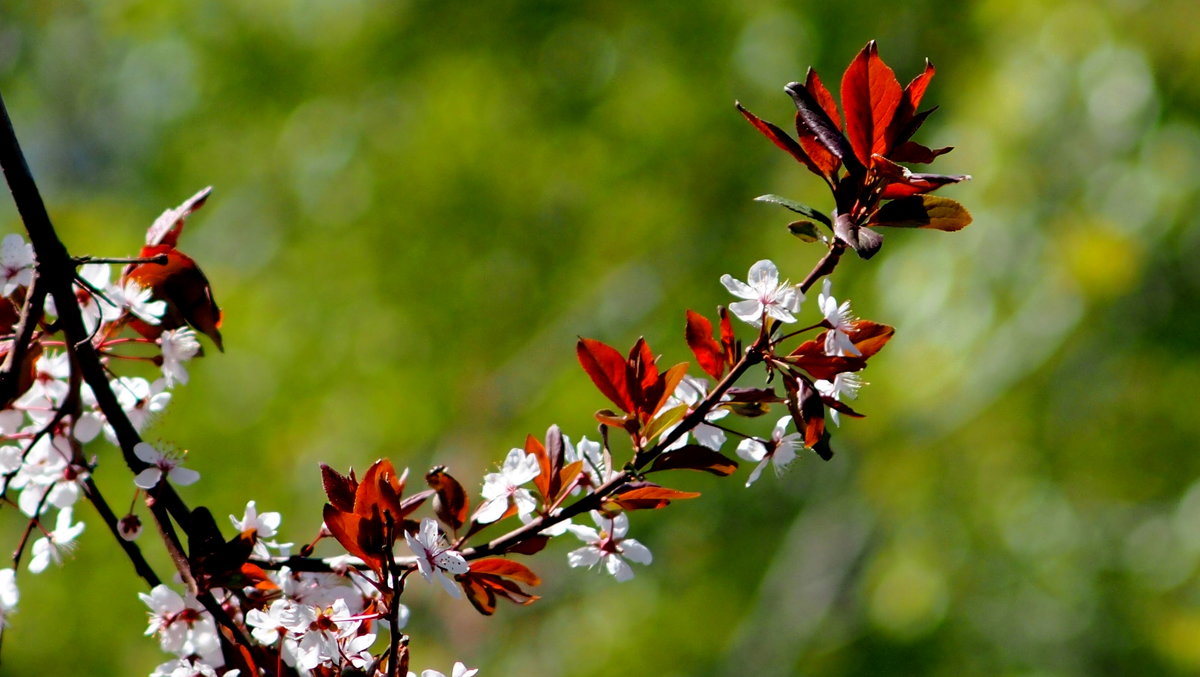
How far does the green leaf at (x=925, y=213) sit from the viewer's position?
0.62 meters

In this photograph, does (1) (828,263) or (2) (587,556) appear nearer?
(1) (828,263)

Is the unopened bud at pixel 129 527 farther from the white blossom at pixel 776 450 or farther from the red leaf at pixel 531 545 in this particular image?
the white blossom at pixel 776 450

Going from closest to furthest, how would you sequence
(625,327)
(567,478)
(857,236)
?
(857,236) → (567,478) → (625,327)

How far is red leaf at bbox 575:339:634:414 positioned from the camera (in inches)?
26.8

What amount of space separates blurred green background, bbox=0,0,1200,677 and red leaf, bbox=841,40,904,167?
2245 mm

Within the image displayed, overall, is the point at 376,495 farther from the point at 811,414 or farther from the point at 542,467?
the point at 811,414

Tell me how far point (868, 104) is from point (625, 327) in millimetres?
3018

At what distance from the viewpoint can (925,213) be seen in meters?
0.62

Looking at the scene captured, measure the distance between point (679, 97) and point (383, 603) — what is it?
2917 millimetres

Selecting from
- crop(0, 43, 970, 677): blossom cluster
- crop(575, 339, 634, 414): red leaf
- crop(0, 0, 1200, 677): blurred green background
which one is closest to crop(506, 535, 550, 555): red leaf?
crop(0, 43, 970, 677): blossom cluster

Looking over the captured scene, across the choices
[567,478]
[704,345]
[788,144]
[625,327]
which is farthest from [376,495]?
[625,327]

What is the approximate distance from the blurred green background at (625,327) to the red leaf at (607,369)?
224 cm

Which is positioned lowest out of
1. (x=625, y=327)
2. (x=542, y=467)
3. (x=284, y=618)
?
(x=284, y=618)

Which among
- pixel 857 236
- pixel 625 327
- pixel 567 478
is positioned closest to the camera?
pixel 857 236
